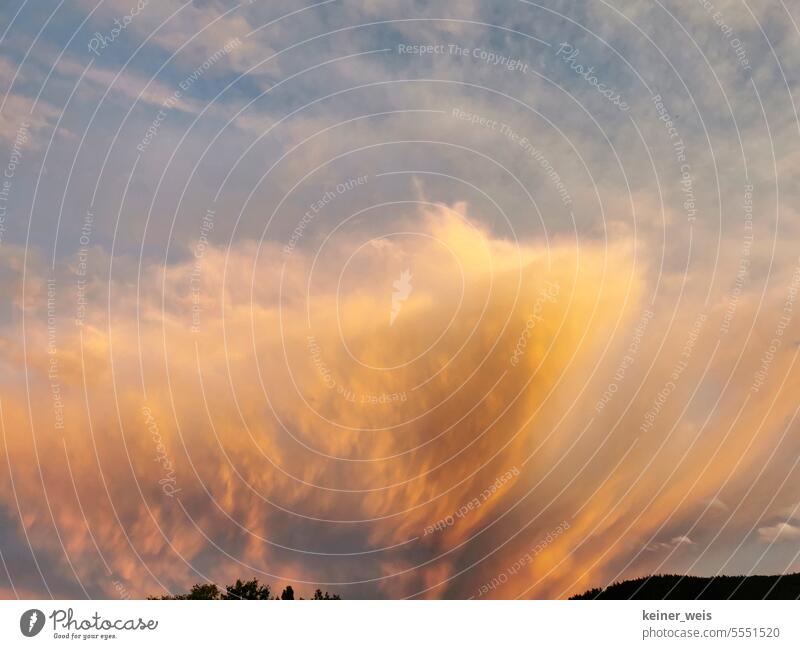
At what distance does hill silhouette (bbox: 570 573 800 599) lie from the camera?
27.8 m

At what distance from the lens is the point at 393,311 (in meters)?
33.8

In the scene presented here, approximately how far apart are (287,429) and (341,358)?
3578 mm

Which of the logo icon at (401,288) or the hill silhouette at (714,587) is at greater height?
the logo icon at (401,288)

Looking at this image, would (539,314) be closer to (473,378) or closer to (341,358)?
(473,378)

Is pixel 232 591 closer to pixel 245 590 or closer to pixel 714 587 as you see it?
pixel 245 590

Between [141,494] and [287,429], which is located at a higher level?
[287,429]

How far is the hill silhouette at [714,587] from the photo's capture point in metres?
27.8
